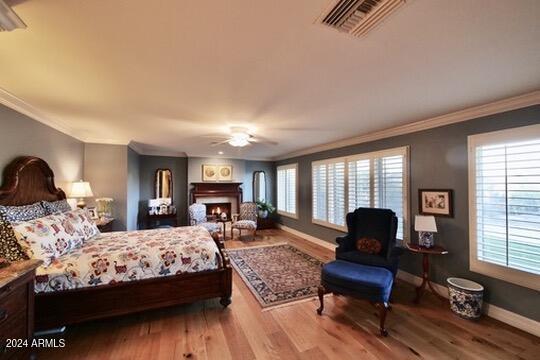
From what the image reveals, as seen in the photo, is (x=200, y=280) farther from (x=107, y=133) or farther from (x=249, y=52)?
(x=107, y=133)

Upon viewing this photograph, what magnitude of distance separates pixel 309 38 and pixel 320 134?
2.72 metres

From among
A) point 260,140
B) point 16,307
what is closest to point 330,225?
point 260,140

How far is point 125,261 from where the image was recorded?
2289 millimetres

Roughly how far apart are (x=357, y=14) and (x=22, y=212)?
3608 mm

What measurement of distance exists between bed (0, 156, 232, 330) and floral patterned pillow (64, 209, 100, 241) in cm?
15

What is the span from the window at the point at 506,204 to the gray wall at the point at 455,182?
0.09 meters

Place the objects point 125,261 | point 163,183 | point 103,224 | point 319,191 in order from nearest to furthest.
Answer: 1. point 125,261
2. point 103,224
3. point 319,191
4. point 163,183

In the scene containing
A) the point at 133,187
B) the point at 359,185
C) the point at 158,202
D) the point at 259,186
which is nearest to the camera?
the point at 359,185

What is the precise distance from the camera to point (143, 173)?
5.96m

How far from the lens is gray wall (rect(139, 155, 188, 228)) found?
5.93 metres

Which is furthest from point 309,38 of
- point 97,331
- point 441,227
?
point 97,331

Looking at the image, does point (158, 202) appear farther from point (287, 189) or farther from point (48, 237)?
point (48, 237)

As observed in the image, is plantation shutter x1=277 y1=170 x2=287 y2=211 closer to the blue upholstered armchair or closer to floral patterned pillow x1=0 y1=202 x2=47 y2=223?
the blue upholstered armchair

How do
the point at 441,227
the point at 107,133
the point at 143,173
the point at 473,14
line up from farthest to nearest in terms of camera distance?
the point at 143,173 → the point at 107,133 → the point at 441,227 → the point at 473,14
